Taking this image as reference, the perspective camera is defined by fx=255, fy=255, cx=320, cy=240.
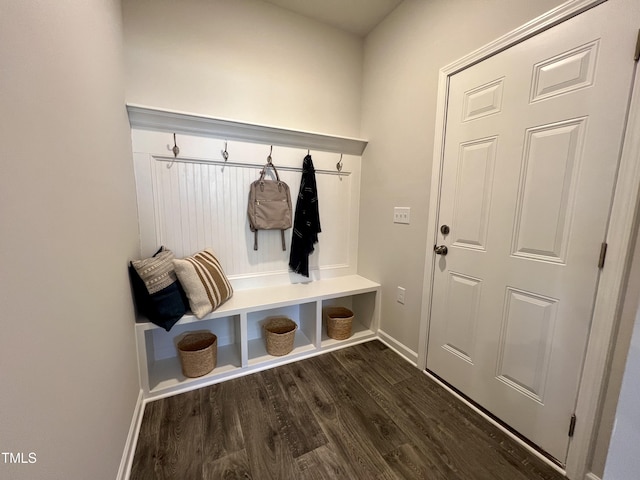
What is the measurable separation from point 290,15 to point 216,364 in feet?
8.92

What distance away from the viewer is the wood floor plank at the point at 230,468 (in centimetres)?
112

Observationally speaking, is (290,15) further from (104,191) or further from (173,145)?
(104,191)

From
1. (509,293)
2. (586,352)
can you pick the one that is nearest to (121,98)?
(509,293)

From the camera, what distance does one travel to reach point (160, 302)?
1.45 m

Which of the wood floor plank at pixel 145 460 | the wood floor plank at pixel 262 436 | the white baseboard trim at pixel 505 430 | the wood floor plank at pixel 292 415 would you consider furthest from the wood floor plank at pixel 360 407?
the wood floor plank at pixel 145 460

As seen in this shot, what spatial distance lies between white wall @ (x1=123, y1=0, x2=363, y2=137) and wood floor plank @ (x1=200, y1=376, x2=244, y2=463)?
75.4 inches

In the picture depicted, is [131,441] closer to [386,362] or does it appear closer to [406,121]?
[386,362]

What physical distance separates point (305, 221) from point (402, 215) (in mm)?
791

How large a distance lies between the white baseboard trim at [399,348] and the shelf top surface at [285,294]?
418mm

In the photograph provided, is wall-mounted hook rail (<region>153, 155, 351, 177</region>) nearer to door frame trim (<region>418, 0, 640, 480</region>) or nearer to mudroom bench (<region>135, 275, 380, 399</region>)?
mudroom bench (<region>135, 275, 380, 399</region>)

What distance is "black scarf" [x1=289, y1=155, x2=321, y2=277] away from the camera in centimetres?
216

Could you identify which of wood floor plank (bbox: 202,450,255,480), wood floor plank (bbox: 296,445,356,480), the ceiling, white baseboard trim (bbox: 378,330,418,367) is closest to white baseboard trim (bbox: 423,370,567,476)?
white baseboard trim (bbox: 378,330,418,367)

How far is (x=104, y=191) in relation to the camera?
3.50 ft

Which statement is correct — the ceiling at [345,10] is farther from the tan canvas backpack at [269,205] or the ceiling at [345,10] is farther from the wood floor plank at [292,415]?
the wood floor plank at [292,415]
